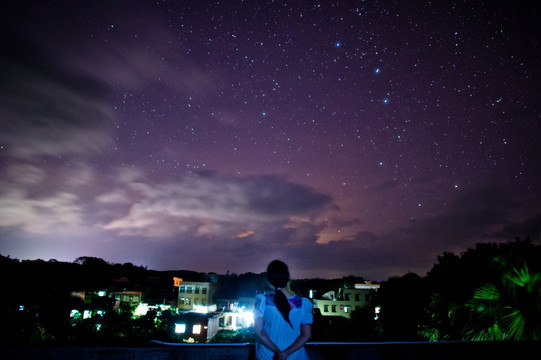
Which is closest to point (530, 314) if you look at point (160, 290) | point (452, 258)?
point (452, 258)

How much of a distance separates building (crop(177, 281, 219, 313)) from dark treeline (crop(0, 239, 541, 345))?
279 cm

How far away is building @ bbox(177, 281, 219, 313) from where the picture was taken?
5119 centimetres

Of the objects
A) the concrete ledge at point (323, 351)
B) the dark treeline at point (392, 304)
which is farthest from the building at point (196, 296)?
the concrete ledge at point (323, 351)

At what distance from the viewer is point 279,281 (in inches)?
91.3

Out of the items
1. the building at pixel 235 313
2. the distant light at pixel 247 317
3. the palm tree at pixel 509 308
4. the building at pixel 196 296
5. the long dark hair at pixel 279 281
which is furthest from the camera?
the building at pixel 196 296

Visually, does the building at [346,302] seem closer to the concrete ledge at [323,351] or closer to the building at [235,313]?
the building at [235,313]

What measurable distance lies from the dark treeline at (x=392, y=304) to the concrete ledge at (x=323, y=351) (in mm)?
→ 136

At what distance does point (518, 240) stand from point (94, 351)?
24435 millimetres

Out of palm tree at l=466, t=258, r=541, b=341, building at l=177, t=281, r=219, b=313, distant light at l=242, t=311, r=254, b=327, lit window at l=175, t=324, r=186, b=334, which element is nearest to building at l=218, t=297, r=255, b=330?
distant light at l=242, t=311, r=254, b=327

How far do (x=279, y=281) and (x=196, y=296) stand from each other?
55.6 meters

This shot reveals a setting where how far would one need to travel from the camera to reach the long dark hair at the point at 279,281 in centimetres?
229

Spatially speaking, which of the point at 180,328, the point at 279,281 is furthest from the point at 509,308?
the point at 180,328

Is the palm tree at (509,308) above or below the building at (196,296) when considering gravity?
above

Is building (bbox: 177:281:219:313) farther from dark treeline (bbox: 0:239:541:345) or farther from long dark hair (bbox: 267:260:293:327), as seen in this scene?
long dark hair (bbox: 267:260:293:327)
